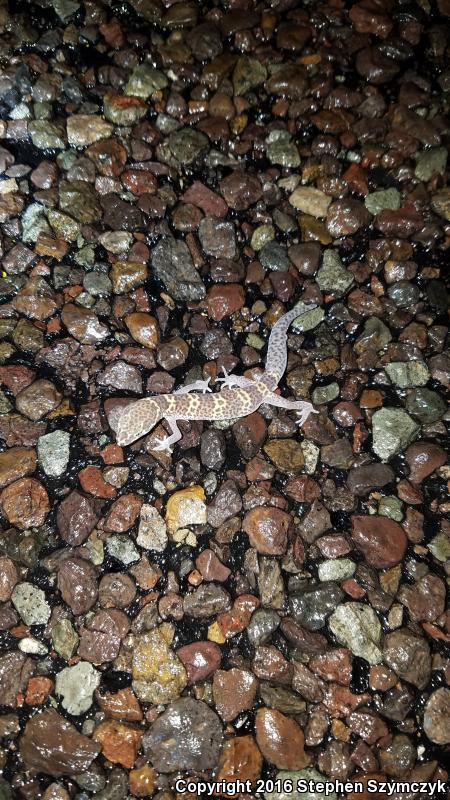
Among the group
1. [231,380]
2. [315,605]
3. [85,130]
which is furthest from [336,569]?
[85,130]

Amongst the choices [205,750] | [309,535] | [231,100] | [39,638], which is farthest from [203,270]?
[205,750]

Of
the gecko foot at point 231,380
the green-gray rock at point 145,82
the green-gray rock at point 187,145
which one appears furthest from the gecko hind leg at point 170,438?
the green-gray rock at point 145,82

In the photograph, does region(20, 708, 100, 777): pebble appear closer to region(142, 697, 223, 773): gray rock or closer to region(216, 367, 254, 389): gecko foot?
region(142, 697, 223, 773): gray rock

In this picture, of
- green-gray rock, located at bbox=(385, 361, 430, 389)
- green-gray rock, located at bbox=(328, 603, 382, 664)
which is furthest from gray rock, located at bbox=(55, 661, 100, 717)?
green-gray rock, located at bbox=(385, 361, 430, 389)

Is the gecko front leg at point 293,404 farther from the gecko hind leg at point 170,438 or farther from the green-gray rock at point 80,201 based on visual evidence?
the green-gray rock at point 80,201

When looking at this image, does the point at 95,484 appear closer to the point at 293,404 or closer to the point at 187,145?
the point at 293,404
